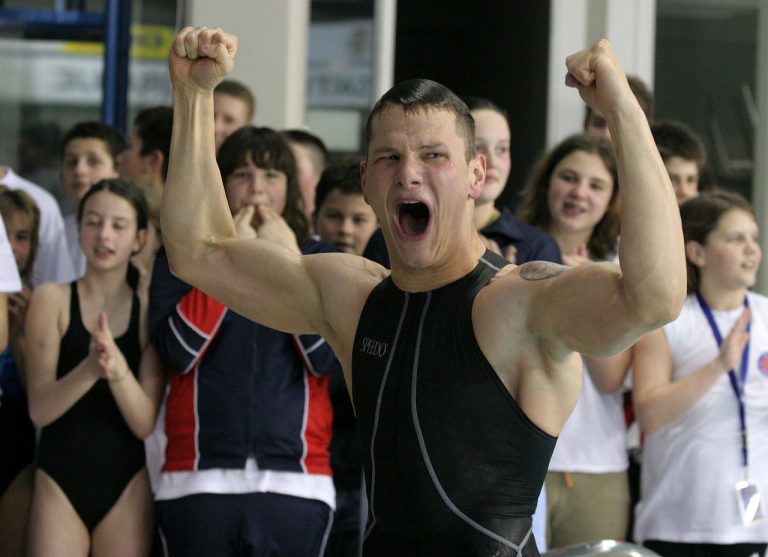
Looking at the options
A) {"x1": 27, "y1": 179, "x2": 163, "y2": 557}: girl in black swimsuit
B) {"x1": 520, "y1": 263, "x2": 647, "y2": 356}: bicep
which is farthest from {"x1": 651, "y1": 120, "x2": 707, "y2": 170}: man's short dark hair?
{"x1": 520, "y1": 263, "x2": 647, "y2": 356}: bicep

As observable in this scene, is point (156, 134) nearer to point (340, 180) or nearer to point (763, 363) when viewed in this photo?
point (340, 180)

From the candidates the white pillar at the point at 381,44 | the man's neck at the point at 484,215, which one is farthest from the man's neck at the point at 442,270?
the white pillar at the point at 381,44

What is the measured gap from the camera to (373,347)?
2.88 metres

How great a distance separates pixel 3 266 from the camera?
4.50 m

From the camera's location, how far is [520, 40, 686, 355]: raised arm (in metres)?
2.38

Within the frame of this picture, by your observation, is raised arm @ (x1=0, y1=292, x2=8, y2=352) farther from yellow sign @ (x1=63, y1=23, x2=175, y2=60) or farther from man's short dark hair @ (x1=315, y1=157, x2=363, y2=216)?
yellow sign @ (x1=63, y1=23, x2=175, y2=60)

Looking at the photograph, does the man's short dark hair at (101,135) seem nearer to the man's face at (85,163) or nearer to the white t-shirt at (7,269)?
the man's face at (85,163)

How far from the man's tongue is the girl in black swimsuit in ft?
5.74

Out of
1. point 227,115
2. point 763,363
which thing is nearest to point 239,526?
point 763,363

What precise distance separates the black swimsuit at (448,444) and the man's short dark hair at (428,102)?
0.31m

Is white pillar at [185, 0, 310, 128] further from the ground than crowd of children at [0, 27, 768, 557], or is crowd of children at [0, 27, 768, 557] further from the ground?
white pillar at [185, 0, 310, 128]

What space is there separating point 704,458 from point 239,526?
1.75 m

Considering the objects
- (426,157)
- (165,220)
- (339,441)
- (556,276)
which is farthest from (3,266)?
(556,276)

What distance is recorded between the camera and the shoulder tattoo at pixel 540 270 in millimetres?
2660
